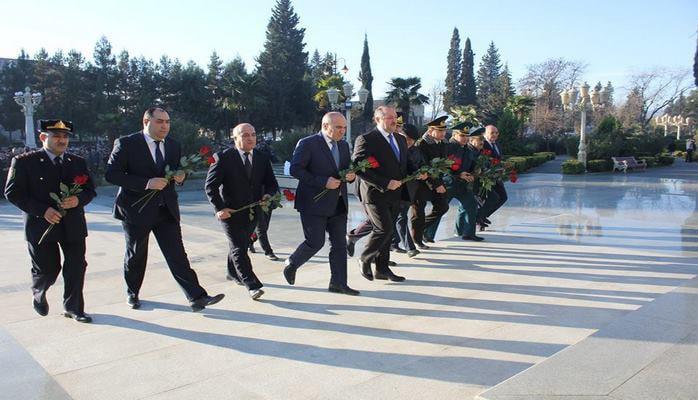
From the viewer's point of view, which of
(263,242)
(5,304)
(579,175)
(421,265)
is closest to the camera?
(5,304)

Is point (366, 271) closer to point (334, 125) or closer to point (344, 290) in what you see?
point (344, 290)

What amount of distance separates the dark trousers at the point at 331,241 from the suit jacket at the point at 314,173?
80mm

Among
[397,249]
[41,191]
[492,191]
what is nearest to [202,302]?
[41,191]

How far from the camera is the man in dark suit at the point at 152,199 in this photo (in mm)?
4660

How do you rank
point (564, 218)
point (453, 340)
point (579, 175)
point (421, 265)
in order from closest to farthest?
point (453, 340)
point (421, 265)
point (564, 218)
point (579, 175)

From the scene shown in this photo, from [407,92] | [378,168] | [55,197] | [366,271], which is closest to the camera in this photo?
[55,197]

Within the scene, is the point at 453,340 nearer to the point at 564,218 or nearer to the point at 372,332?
the point at 372,332

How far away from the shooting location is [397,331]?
14.1 feet

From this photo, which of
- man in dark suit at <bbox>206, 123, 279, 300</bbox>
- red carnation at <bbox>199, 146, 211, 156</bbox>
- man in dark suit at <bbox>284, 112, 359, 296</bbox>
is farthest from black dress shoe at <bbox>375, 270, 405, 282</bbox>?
red carnation at <bbox>199, 146, 211, 156</bbox>

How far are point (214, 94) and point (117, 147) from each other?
45274 millimetres

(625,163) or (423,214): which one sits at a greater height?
(625,163)

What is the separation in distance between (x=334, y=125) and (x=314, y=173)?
500mm

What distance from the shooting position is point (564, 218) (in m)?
10.0

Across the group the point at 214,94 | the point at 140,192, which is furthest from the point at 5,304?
the point at 214,94
